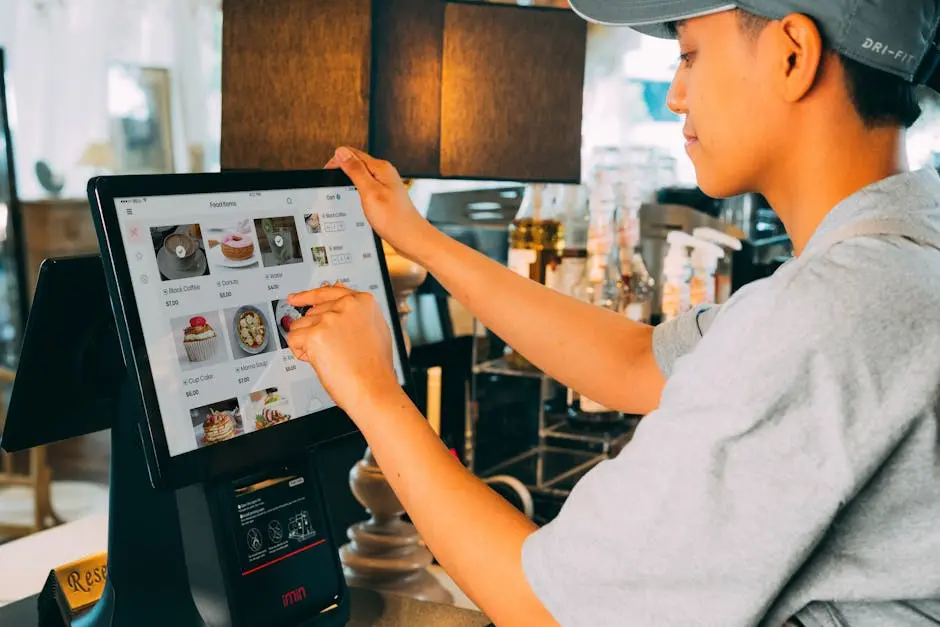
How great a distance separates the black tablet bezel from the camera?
0.87 metres

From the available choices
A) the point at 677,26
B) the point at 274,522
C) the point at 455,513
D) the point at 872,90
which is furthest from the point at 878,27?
the point at 274,522

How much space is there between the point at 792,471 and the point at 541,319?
0.61 m

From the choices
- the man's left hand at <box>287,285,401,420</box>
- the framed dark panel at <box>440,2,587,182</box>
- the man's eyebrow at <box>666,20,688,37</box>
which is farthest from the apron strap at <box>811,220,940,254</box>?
the framed dark panel at <box>440,2,587,182</box>

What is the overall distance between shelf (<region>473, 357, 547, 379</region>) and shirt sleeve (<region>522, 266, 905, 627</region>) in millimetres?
1103

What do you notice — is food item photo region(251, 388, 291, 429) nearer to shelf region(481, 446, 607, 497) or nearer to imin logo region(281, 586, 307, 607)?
imin logo region(281, 586, 307, 607)

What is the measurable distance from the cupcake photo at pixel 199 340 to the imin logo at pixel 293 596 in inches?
10.4

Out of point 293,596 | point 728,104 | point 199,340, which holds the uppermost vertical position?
point 728,104

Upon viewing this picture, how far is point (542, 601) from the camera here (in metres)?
0.75

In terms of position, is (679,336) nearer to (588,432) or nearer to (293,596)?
(293,596)

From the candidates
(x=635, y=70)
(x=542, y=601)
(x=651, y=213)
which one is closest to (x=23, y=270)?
(x=635, y=70)

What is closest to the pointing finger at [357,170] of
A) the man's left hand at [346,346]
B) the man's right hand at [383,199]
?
Answer: the man's right hand at [383,199]

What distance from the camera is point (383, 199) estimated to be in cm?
118

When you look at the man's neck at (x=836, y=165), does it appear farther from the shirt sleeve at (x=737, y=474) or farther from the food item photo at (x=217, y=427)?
the food item photo at (x=217, y=427)

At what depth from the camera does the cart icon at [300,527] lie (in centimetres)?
104
